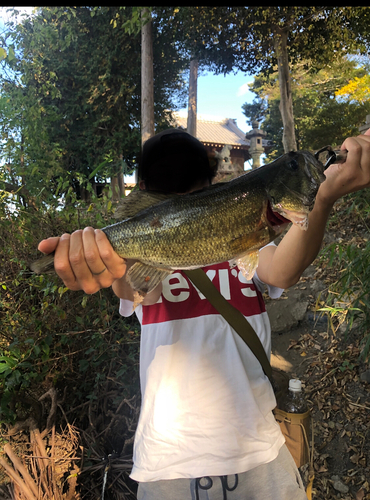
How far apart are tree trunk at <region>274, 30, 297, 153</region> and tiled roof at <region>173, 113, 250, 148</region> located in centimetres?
1362

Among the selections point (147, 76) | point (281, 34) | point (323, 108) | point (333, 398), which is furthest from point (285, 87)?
point (333, 398)

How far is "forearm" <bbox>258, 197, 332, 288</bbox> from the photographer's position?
1.64 m

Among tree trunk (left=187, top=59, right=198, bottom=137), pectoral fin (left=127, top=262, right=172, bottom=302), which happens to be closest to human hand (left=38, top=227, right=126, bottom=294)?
pectoral fin (left=127, top=262, right=172, bottom=302)

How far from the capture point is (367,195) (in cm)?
669

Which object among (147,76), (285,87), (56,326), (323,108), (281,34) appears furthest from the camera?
(323,108)

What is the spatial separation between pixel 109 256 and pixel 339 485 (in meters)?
4.12

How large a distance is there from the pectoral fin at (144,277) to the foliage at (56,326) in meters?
2.02

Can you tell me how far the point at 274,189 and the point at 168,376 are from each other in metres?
1.28

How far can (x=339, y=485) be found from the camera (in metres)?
3.71

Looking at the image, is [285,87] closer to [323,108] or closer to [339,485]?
[323,108]

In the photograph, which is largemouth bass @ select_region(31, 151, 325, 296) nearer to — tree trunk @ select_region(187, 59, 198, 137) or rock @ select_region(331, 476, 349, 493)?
rock @ select_region(331, 476, 349, 493)

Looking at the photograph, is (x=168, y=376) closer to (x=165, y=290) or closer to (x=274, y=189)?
(x=165, y=290)

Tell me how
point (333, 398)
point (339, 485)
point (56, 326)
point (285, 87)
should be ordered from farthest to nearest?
point (285, 87)
point (333, 398)
point (339, 485)
point (56, 326)

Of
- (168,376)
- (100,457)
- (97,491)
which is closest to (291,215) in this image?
(168,376)
